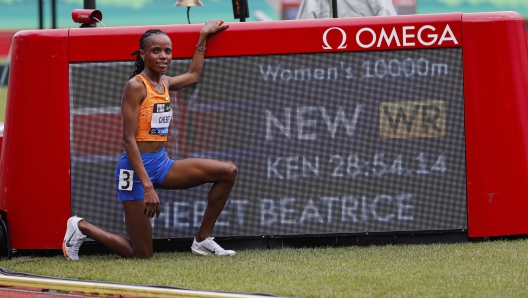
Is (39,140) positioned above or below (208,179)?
above

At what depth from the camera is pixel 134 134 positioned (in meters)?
6.15

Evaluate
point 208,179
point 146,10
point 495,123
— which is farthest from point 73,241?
point 146,10

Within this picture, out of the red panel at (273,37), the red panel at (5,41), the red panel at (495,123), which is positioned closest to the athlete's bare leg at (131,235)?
the red panel at (273,37)

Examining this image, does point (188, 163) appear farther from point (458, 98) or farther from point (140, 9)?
point (140, 9)

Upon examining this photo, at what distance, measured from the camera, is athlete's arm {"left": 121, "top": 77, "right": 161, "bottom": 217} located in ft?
19.9

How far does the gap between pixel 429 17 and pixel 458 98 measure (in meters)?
0.56

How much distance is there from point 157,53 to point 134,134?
0.53 meters

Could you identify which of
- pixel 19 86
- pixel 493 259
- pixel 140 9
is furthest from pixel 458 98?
pixel 140 9

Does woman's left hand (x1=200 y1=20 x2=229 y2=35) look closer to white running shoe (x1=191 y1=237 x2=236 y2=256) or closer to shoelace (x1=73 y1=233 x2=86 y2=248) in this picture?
white running shoe (x1=191 y1=237 x2=236 y2=256)

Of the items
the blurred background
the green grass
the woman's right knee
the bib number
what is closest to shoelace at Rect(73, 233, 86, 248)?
the green grass

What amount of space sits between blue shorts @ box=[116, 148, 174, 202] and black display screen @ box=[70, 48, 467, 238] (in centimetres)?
28

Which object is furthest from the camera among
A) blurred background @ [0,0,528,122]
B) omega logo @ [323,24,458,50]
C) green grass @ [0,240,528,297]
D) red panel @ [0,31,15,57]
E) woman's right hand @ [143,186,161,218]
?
red panel @ [0,31,15,57]

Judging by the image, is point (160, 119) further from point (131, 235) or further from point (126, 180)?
point (131, 235)

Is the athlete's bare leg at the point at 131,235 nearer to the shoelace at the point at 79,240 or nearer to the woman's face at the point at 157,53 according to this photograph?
the shoelace at the point at 79,240
